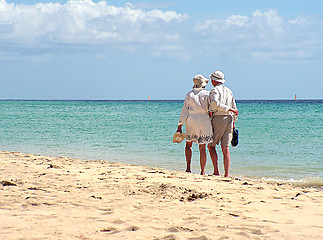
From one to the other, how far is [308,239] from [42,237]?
2.27 meters

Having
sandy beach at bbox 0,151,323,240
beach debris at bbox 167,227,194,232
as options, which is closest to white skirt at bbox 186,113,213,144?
sandy beach at bbox 0,151,323,240

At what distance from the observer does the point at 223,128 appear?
270 inches

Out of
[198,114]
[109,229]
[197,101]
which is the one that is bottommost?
[109,229]

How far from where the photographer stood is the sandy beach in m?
3.72

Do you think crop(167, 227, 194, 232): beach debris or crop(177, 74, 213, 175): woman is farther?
crop(177, 74, 213, 175): woman

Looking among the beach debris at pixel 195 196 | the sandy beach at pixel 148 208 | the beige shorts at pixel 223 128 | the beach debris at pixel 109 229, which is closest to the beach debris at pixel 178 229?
the sandy beach at pixel 148 208

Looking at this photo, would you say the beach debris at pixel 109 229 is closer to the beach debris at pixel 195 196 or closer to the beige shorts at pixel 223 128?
the beach debris at pixel 195 196

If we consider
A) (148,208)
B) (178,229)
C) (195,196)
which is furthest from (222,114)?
(178,229)

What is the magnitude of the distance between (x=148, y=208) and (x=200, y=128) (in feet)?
8.27

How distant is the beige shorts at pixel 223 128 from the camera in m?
6.85

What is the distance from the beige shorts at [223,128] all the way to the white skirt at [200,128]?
0.12 m

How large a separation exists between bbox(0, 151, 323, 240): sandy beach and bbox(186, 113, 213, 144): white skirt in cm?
62

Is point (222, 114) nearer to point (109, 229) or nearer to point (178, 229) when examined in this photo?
point (178, 229)

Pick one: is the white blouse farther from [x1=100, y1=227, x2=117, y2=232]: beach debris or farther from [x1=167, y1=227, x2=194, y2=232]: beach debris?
[x1=100, y1=227, x2=117, y2=232]: beach debris
